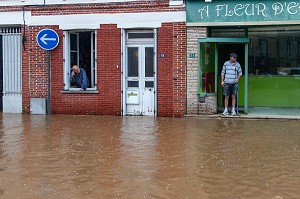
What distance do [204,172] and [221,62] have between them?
381 inches

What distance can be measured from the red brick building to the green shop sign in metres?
0.50

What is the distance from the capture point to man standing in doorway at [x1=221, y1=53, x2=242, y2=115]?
16250mm

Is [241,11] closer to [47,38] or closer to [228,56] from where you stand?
[228,56]

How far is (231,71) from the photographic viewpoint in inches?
639

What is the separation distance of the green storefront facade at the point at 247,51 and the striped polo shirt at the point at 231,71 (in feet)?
1.88

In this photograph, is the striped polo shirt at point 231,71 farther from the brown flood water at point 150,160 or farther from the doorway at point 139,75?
the doorway at point 139,75

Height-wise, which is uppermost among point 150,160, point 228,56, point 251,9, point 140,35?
point 251,9

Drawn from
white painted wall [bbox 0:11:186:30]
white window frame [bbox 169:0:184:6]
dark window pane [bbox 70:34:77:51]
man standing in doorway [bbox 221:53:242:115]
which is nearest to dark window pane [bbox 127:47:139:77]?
white painted wall [bbox 0:11:186:30]

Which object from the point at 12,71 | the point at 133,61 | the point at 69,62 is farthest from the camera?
A: the point at 12,71

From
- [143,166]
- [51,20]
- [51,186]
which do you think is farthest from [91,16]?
[51,186]

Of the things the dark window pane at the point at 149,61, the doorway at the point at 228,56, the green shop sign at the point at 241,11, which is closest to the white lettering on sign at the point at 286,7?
the green shop sign at the point at 241,11

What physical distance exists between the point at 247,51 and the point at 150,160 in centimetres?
846

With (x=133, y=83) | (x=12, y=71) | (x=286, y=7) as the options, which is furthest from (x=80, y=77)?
(x=286, y=7)

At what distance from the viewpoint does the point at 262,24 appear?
16078 mm
